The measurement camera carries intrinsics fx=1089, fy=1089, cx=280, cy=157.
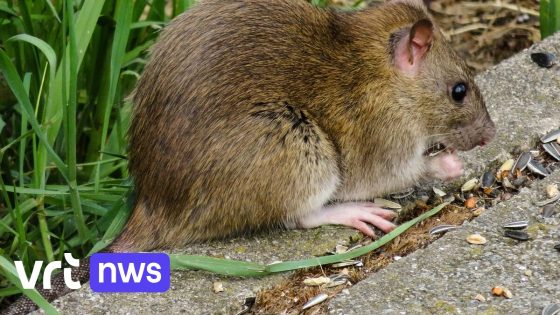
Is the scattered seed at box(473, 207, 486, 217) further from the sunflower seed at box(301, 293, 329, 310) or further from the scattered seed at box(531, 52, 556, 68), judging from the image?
the scattered seed at box(531, 52, 556, 68)

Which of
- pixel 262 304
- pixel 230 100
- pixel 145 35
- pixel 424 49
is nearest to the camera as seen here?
pixel 262 304

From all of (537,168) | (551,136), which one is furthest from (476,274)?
(551,136)

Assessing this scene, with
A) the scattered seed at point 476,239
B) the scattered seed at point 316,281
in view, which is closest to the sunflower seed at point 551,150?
the scattered seed at point 476,239

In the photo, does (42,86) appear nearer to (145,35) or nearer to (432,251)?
(145,35)

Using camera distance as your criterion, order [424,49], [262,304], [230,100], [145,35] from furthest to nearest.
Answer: [145,35], [424,49], [230,100], [262,304]

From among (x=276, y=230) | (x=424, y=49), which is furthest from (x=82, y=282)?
(x=424, y=49)

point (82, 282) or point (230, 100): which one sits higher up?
point (230, 100)

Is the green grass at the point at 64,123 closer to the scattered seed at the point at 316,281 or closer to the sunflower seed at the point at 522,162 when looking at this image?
the scattered seed at the point at 316,281

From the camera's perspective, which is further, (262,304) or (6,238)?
(6,238)

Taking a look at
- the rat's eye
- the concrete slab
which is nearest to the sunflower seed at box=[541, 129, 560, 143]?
Result: the concrete slab
